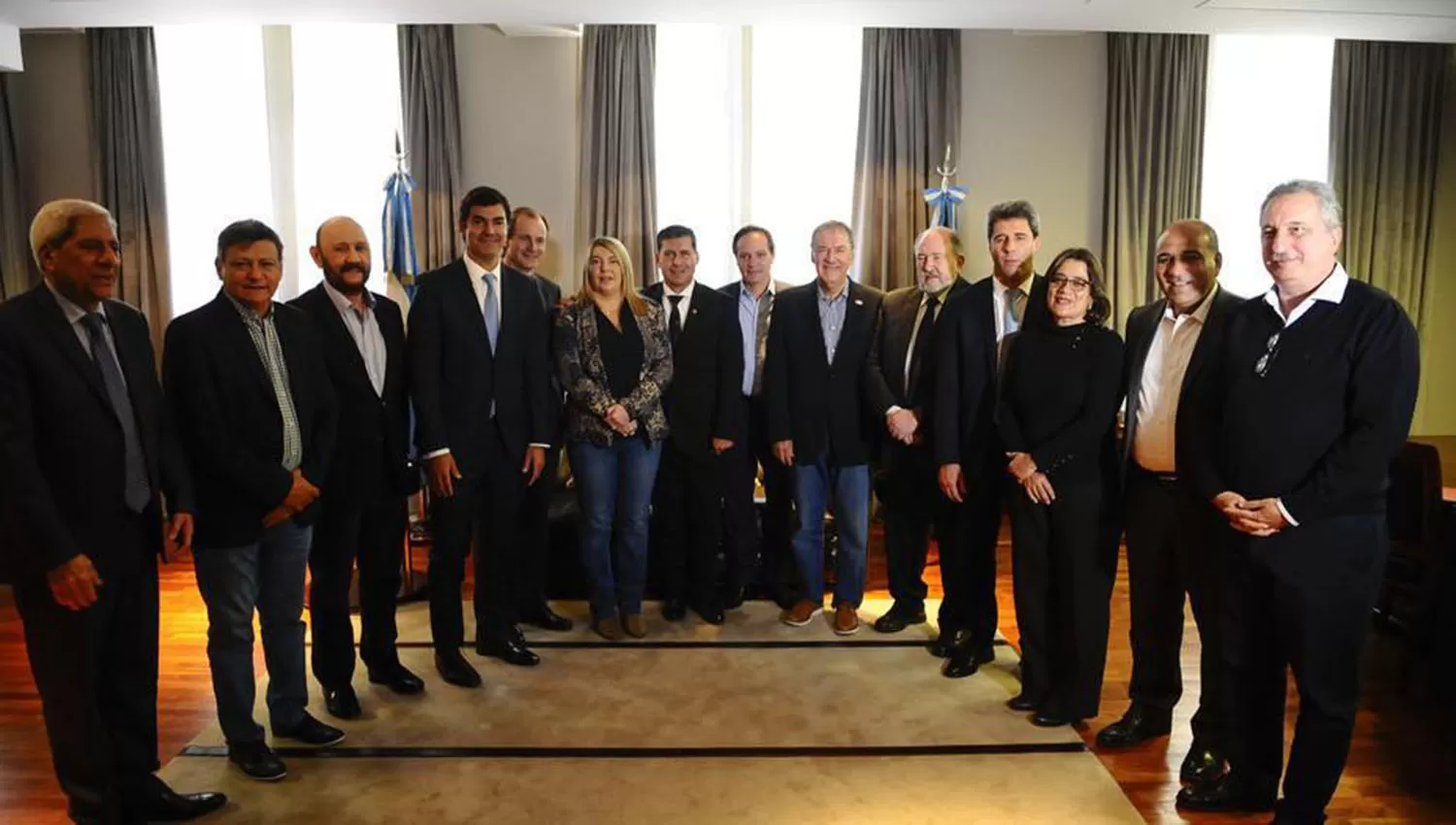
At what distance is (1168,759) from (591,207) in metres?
4.71

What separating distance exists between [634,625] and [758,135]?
3802 millimetres

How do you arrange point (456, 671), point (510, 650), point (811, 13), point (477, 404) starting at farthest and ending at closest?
point (811, 13)
point (510, 650)
point (456, 671)
point (477, 404)

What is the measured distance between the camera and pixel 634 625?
3994 mm

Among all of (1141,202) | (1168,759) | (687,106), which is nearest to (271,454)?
(1168,759)

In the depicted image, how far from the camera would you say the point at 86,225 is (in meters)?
2.29

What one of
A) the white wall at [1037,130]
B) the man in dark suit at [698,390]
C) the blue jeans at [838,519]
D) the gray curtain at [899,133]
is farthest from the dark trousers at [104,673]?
the white wall at [1037,130]

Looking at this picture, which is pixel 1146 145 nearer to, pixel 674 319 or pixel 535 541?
pixel 674 319

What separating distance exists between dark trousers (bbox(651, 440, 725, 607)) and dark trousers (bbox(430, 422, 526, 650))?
2.45ft

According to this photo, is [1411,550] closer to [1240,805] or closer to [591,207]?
[1240,805]

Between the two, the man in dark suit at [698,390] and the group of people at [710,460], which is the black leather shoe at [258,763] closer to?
the group of people at [710,460]

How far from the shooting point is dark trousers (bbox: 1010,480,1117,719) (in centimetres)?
303

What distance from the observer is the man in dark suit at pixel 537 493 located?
147 inches

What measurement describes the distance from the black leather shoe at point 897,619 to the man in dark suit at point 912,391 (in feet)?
0.03

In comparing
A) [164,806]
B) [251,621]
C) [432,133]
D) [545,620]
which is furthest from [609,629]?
[432,133]
